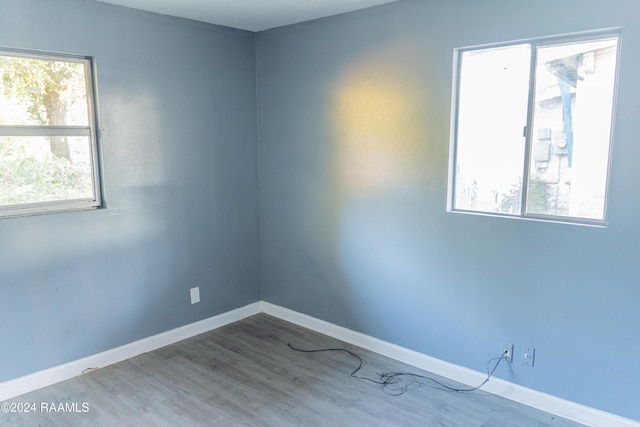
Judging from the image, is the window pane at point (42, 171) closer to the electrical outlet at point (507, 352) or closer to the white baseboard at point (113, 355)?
the white baseboard at point (113, 355)

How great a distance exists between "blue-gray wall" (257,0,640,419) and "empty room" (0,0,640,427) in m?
0.01

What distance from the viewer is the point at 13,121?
2.77 m

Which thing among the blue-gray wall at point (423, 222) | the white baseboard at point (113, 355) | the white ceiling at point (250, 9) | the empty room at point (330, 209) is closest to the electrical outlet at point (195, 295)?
the empty room at point (330, 209)

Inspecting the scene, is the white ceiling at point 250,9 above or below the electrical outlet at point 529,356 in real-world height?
above

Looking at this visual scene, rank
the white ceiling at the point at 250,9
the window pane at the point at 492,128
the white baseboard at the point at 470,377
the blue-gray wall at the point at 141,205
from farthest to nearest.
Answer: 1. the white ceiling at the point at 250,9
2. the blue-gray wall at the point at 141,205
3. the window pane at the point at 492,128
4. the white baseboard at the point at 470,377

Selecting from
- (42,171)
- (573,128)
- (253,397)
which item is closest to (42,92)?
(42,171)

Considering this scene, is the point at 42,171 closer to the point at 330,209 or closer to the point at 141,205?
the point at 141,205

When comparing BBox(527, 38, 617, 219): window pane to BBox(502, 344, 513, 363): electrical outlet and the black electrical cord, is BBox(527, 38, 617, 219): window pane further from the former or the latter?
the black electrical cord

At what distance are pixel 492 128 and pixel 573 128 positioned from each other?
17.5 inches

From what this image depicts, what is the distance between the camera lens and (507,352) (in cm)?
280

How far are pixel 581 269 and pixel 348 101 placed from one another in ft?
6.10

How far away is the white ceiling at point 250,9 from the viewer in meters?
3.02

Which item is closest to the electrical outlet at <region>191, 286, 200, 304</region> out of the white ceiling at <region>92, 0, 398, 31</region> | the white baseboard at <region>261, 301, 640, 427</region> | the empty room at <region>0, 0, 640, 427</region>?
the empty room at <region>0, 0, 640, 427</region>

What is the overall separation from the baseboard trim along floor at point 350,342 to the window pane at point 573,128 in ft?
3.52
